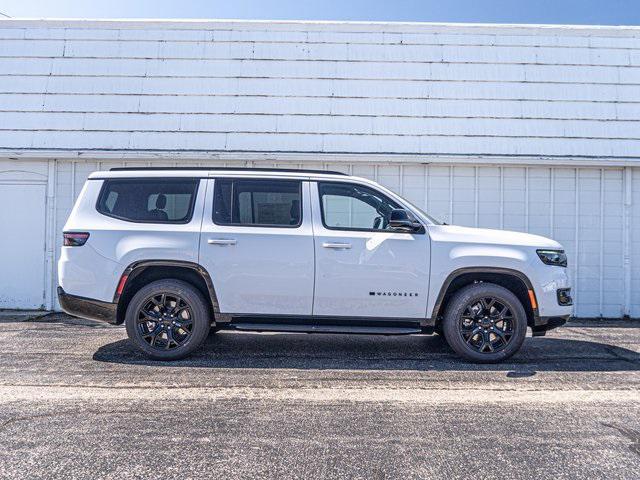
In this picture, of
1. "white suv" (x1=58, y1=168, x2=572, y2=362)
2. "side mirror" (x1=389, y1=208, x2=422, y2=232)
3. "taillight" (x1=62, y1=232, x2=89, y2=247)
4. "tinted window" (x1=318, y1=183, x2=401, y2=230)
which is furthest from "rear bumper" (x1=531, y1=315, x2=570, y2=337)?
"taillight" (x1=62, y1=232, x2=89, y2=247)

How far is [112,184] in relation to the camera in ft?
19.6

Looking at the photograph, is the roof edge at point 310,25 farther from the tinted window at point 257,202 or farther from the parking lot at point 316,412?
the parking lot at point 316,412

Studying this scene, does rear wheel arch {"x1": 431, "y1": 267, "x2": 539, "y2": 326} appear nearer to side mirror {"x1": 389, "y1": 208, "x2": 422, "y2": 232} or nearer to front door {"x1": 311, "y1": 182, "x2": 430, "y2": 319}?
front door {"x1": 311, "y1": 182, "x2": 430, "y2": 319}

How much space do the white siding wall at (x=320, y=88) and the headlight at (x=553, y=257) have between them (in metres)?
3.82

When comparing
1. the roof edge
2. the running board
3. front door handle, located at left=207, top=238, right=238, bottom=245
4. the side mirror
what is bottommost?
the running board

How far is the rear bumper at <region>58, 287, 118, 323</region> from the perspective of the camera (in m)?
5.75

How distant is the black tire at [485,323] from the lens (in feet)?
18.8

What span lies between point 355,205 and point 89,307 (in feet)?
9.96

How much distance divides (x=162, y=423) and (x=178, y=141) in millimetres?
6414

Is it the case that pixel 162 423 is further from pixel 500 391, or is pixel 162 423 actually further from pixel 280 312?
pixel 500 391

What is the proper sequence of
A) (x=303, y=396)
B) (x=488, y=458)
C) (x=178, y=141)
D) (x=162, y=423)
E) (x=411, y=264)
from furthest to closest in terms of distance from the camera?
(x=178, y=141), (x=411, y=264), (x=303, y=396), (x=162, y=423), (x=488, y=458)

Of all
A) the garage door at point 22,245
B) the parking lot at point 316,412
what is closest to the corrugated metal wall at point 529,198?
the garage door at point 22,245

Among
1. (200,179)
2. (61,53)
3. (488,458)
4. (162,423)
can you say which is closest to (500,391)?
(488,458)

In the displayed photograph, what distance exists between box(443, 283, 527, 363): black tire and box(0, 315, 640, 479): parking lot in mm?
201
